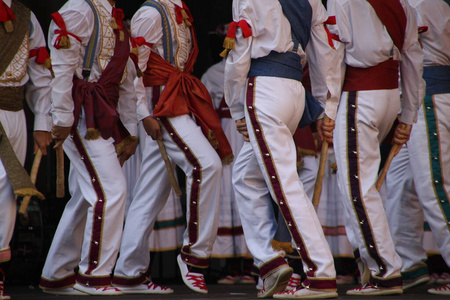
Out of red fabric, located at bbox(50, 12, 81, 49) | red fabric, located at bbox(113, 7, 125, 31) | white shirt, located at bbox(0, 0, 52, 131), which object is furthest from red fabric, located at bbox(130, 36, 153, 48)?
white shirt, located at bbox(0, 0, 52, 131)

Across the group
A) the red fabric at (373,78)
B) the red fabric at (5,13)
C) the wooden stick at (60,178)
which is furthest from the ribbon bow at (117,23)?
the red fabric at (373,78)

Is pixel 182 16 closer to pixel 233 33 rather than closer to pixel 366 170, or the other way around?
pixel 233 33

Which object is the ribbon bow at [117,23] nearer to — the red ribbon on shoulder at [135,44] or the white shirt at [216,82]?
the red ribbon on shoulder at [135,44]

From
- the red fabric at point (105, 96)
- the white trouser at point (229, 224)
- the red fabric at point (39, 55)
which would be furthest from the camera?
the white trouser at point (229, 224)

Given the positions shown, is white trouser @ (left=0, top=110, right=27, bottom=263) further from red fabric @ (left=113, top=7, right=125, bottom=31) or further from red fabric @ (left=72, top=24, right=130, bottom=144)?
red fabric @ (left=113, top=7, right=125, bottom=31)

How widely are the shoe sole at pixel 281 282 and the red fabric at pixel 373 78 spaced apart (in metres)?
1.14

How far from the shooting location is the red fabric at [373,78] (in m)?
4.15

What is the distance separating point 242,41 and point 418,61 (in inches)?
44.1

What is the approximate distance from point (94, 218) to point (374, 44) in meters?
1.82

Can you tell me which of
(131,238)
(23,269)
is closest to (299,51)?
(131,238)

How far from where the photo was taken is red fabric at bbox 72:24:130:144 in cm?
430

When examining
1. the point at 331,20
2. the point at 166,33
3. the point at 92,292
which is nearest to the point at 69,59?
the point at 166,33

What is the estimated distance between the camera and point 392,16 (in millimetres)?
4184

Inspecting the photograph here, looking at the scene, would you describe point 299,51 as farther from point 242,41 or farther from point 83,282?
point 83,282
